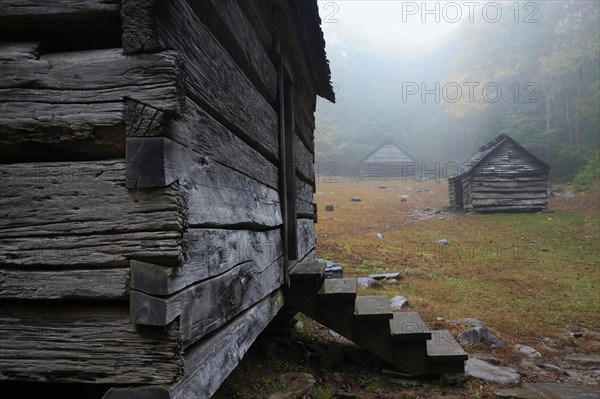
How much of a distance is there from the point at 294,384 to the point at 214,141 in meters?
2.85

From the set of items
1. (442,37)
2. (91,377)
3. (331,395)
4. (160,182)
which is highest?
(442,37)

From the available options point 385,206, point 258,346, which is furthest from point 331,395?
point 385,206

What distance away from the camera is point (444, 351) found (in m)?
4.32

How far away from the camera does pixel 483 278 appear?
33.2ft

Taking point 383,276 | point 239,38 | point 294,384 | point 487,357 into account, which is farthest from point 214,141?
point 383,276

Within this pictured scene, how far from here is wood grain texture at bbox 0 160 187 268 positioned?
166 cm

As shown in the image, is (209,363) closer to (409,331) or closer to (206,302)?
(206,302)

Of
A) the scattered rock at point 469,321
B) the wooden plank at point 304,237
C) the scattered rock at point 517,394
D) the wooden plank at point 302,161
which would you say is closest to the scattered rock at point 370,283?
the scattered rock at point 469,321

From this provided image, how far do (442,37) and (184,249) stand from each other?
7990cm

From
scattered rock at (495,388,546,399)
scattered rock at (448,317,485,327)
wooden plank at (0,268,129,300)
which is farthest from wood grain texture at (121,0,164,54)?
scattered rock at (448,317,485,327)

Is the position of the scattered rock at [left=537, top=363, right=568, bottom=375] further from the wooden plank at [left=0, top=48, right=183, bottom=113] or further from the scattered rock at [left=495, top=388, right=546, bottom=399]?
the wooden plank at [left=0, top=48, right=183, bottom=113]

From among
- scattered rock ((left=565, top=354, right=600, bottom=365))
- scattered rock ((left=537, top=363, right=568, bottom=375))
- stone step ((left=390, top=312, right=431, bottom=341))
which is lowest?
scattered rock ((left=565, top=354, right=600, bottom=365))

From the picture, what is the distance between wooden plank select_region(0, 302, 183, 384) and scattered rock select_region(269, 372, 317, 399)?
90.4 inches

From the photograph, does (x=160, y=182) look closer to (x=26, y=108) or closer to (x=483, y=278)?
(x=26, y=108)
